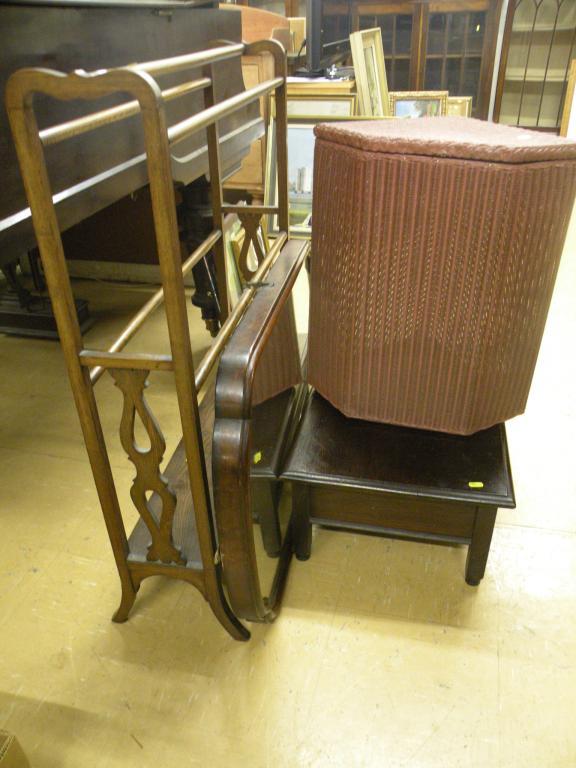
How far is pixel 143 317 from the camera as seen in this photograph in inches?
48.1

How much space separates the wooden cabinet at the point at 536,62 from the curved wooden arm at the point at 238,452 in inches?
161

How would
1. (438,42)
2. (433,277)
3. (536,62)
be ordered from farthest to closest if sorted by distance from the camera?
(536,62) < (438,42) < (433,277)

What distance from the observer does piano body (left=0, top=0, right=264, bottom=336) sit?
3.26 ft

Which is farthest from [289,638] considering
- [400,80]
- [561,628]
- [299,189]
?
[400,80]

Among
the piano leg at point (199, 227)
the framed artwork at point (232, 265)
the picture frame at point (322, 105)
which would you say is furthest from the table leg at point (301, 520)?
the picture frame at point (322, 105)

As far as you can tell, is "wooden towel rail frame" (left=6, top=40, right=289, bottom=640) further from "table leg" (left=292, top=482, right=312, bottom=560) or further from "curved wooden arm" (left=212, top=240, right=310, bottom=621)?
"table leg" (left=292, top=482, right=312, bottom=560)

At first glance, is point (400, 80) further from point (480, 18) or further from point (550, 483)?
point (550, 483)

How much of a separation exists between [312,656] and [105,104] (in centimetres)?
125

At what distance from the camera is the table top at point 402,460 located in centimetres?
125

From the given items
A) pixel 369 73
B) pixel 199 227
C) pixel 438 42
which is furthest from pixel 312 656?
pixel 438 42

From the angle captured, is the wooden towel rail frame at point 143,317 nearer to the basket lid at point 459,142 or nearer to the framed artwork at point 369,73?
the basket lid at point 459,142

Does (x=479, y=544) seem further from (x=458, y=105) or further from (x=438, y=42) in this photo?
(x=438, y=42)

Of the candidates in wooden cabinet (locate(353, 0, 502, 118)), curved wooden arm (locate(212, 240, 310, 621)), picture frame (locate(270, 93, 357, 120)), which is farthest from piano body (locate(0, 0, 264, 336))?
wooden cabinet (locate(353, 0, 502, 118))

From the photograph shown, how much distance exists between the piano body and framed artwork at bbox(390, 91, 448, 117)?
1.85 meters
